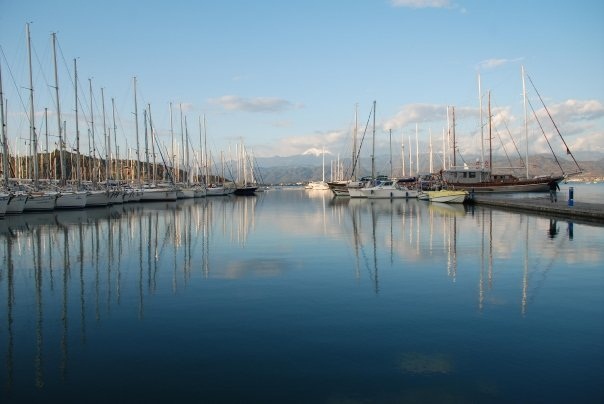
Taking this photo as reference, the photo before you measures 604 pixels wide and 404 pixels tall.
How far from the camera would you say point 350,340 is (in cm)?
820

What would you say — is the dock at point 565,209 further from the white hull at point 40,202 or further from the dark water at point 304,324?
the white hull at point 40,202

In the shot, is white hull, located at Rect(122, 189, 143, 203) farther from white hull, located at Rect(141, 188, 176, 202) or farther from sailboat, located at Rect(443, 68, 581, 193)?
sailboat, located at Rect(443, 68, 581, 193)

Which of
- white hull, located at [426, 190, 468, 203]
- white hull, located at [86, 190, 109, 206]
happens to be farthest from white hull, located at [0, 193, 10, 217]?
white hull, located at [426, 190, 468, 203]

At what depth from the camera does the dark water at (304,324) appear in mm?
6410

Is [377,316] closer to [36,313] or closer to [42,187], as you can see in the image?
[36,313]

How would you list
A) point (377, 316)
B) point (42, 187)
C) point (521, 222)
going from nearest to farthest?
point (377, 316)
point (521, 222)
point (42, 187)

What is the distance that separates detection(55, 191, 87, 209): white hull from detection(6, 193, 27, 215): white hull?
4622mm

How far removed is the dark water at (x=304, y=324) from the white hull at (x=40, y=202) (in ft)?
80.4

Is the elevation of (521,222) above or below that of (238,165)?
below

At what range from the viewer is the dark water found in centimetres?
641

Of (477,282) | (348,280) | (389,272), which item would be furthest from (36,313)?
(477,282)

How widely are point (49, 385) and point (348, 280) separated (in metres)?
8.03

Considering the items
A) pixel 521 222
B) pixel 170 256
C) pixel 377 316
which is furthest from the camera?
pixel 521 222

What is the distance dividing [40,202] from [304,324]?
38.6 m
